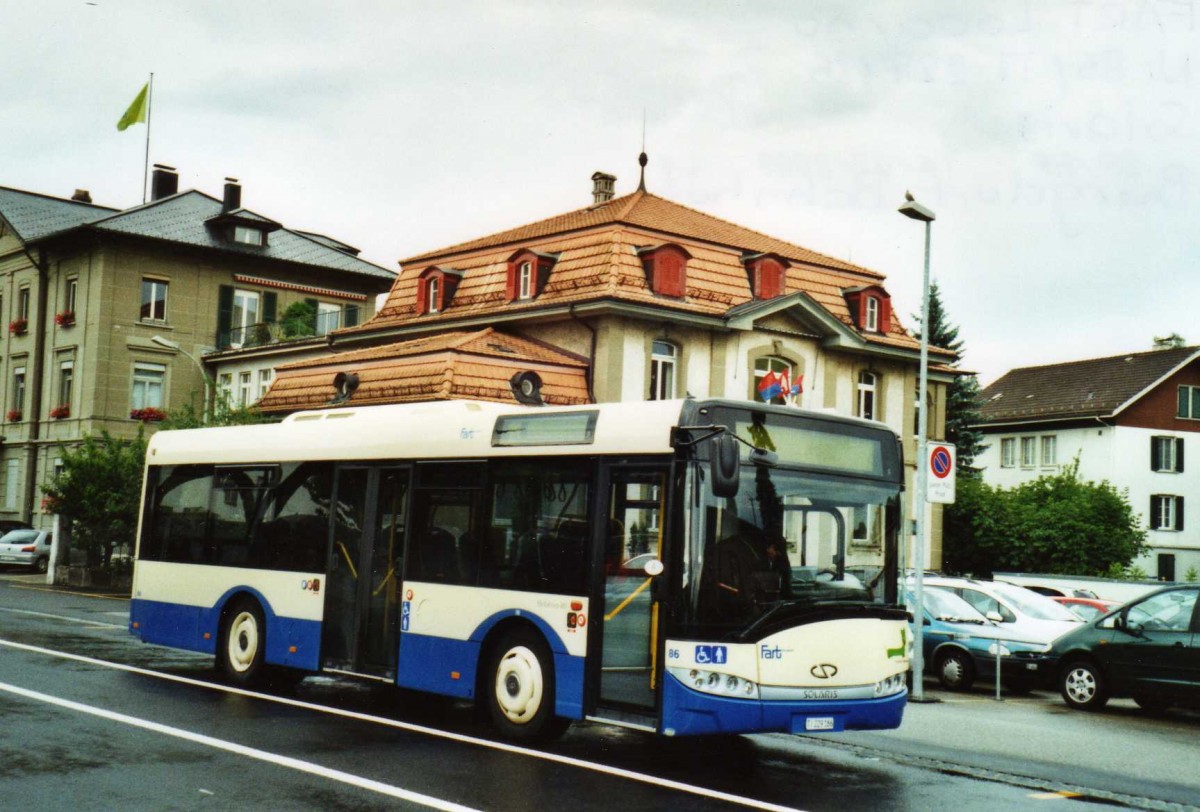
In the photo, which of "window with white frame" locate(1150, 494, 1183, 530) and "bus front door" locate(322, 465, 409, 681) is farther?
"window with white frame" locate(1150, 494, 1183, 530)

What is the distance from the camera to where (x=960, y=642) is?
19.2m

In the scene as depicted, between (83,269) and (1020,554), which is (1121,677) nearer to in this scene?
(1020,554)

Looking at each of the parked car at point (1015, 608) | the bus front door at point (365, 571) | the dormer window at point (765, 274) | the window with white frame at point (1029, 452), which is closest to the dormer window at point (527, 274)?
the dormer window at point (765, 274)

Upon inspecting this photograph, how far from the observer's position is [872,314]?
138 ft

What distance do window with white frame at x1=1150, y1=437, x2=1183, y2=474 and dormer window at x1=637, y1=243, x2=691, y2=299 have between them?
32522mm

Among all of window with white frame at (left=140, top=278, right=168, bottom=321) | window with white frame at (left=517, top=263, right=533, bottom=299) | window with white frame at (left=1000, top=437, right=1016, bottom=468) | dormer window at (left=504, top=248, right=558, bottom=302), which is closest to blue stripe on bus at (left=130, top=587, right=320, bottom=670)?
dormer window at (left=504, top=248, right=558, bottom=302)

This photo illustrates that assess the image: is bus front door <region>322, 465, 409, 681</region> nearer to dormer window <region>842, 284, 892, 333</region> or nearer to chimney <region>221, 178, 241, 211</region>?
dormer window <region>842, 284, 892, 333</region>

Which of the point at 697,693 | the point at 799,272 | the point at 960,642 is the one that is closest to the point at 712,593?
the point at 697,693

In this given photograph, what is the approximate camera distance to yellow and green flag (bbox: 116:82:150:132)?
56.2 m

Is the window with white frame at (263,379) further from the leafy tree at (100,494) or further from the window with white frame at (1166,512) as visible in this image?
the window with white frame at (1166,512)

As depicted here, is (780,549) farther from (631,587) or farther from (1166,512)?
(1166,512)

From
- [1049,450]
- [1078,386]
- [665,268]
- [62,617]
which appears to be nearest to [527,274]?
[665,268]

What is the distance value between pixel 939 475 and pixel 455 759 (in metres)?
9.55

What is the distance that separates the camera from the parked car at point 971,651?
18.8m
